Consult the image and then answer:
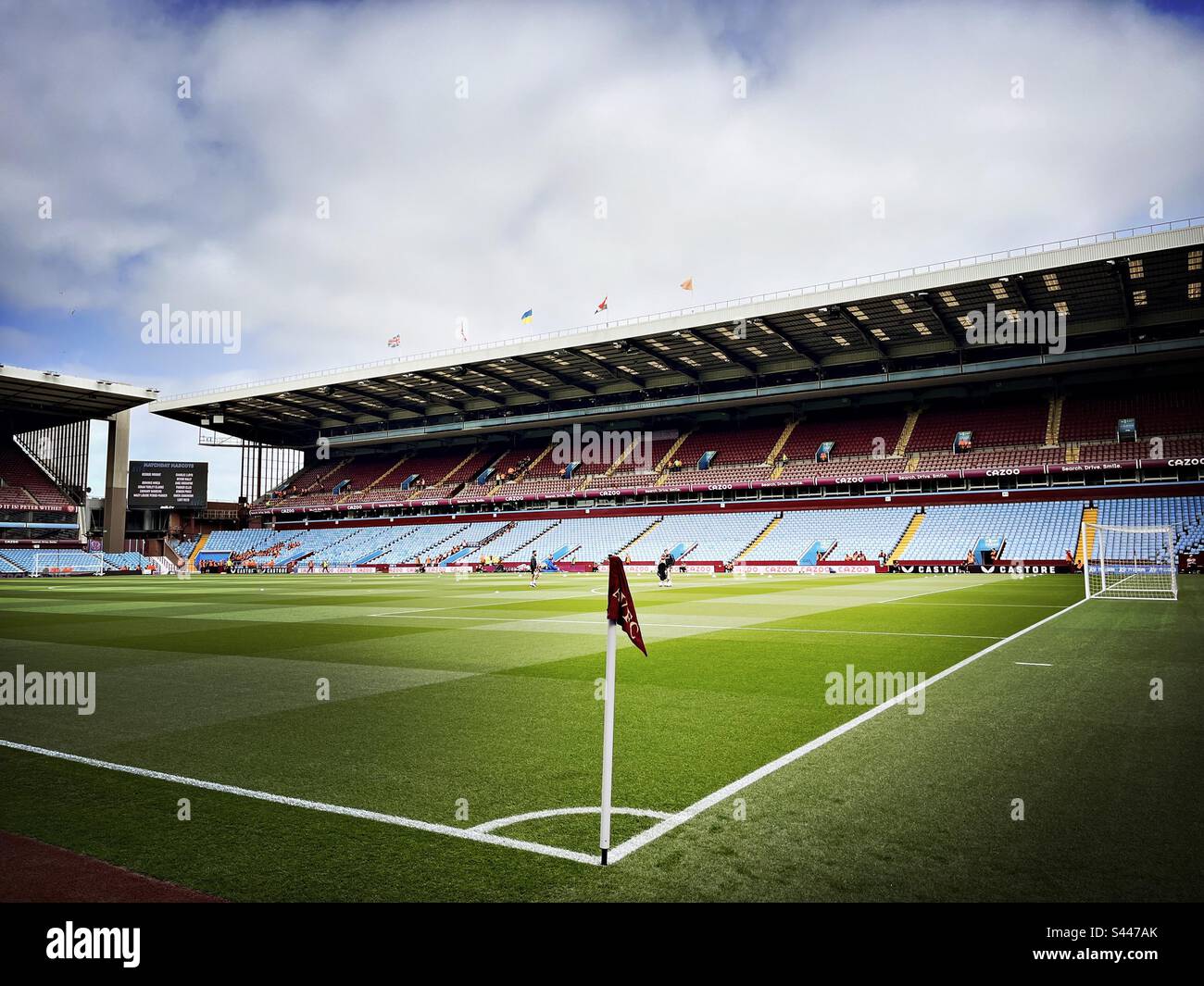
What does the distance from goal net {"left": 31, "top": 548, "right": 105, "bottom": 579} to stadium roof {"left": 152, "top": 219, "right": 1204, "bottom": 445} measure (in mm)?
15794

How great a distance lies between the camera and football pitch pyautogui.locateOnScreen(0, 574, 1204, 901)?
4.13 meters

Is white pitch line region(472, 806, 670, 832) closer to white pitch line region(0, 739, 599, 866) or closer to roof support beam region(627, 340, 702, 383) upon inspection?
white pitch line region(0, 739, 599, 866)

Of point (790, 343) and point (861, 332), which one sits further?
point (790, 343)

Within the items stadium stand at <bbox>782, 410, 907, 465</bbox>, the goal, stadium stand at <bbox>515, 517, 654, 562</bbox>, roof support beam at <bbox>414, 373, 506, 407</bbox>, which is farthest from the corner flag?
roof support beam at <bbox>414, 373, 506, 407</bbox>

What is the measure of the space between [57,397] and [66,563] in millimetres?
14396

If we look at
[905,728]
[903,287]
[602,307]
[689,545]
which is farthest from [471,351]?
Result: [905,728]

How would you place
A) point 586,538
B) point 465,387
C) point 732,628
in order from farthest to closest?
point 465,387
point 586,538
point 732,628

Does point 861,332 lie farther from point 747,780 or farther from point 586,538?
point 747,780

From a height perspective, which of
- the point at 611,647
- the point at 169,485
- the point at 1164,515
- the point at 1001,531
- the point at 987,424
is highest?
the point at 987,424

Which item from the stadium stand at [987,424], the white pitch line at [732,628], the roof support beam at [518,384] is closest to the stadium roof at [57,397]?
the roof support beam at [518,384]

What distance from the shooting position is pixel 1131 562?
134ft

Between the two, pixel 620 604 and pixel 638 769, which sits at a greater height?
pixel 620 604

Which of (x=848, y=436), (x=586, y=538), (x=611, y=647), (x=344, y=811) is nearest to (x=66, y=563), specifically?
(x=586, y=538)
